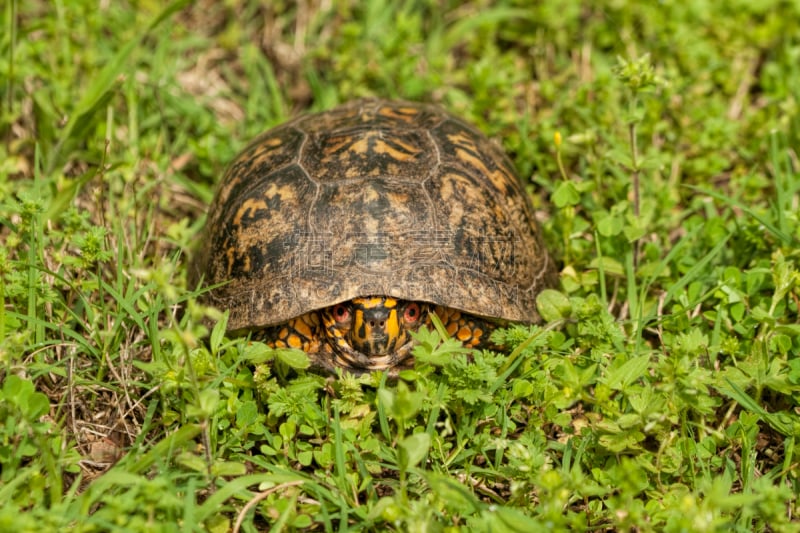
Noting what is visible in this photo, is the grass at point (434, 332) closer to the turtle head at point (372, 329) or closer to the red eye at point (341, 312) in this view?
the turtle head at point (372, 329)

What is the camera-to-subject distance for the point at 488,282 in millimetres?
3051

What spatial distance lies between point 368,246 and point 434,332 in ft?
1.31

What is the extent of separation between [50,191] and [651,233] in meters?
2.87

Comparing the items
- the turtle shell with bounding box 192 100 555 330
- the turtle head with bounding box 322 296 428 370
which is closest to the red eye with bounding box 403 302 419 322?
the turtle head with bounding box 322 296 428 370

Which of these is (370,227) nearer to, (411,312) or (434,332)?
(411,312)

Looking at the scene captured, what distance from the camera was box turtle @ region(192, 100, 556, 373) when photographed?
289 centimetres

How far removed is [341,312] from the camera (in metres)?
3.00

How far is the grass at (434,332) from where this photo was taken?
2.46 meters

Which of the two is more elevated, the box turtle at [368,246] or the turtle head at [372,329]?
the box turtle at [368,246]

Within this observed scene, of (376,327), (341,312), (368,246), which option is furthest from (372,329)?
(368,246)

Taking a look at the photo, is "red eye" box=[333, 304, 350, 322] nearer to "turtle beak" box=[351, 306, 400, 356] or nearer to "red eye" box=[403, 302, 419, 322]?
"turtle beak" box=[351, 306, 400, 356]

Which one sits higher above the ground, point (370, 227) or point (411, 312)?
point (370, 227)

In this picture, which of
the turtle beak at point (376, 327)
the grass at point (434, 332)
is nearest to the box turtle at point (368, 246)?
the turtle beak at point (376, 327)

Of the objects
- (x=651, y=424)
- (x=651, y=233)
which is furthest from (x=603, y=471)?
(x=651, y=233)
